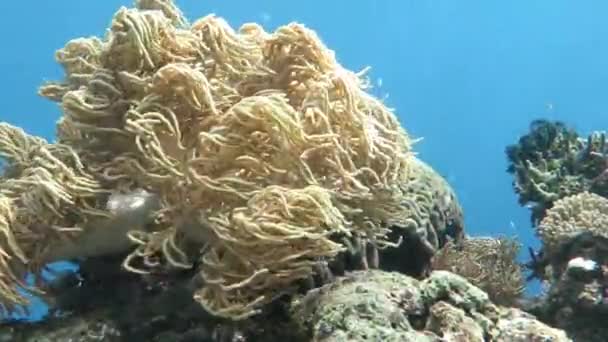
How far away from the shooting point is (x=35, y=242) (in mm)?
Result: 4004

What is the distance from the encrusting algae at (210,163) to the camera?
3.57m

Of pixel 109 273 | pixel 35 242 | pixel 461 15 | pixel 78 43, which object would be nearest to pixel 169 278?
pixel 109 273

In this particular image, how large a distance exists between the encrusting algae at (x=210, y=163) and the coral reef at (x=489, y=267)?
1601 mm

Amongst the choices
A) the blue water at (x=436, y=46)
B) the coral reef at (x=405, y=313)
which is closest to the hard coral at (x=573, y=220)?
the coral reef at (x=405, y=313)

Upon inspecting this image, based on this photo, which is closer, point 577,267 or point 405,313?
point 405,313

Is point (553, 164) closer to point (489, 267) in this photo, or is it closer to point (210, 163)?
point (489, 267)

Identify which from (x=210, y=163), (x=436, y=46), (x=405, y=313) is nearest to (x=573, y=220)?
(x=405, y=313)

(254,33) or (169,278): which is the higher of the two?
(254,33)

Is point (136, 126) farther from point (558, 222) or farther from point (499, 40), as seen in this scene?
point (499, 40)

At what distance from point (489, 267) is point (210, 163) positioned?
3115 millimetres

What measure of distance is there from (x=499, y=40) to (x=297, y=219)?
92964mm

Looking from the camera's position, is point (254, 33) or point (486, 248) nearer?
point (254, 33)

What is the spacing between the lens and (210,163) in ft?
12.1

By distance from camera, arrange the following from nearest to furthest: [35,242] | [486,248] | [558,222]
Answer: [35,242] < [558,222] < [486,248]
